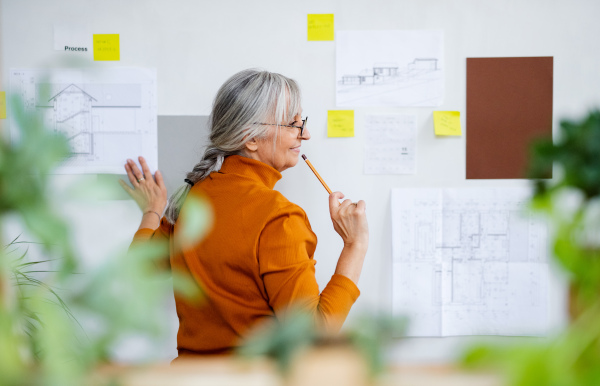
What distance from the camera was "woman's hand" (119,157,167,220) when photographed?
1499 mm

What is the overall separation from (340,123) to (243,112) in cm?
43

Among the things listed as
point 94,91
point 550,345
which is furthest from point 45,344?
point 94,91

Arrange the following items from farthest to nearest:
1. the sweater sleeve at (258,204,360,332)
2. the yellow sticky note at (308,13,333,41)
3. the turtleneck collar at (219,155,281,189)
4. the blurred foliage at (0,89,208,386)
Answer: the yellow sticky note at (308,13,333,41) < the turtleneck collar at (219,155,281,189) < the sweater sleeve at (258,204,360,332) < the blurred foliage at (0,89,208,386)

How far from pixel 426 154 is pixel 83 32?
1.22 metres

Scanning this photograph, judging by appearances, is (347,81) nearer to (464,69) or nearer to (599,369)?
(464,69)

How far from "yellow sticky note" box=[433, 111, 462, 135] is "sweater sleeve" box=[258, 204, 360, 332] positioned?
71cm

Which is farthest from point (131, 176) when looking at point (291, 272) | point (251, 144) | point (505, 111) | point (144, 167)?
point (505, 111)

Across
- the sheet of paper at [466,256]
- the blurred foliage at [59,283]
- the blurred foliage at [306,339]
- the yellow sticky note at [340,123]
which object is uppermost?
the yellow sticky note at [340,123]

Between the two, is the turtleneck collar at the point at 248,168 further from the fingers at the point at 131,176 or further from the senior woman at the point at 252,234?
the fingers at the point at 131,176

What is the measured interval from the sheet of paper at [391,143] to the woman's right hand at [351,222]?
250 mm

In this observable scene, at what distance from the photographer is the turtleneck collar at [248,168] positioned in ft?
3.76

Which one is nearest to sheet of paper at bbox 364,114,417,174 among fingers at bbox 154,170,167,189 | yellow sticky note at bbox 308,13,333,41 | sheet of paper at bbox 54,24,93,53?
yellow sticky note at bbox 308,13,333,41

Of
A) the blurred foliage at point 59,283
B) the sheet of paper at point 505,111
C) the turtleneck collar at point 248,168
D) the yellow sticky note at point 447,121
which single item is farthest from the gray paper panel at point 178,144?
the blurred foliage at point 59,283

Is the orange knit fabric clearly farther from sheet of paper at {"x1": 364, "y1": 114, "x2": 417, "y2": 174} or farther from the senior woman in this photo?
sheet of paper at {"x1": 364, "y1": 114, "x2": 417, "y2": 174}
